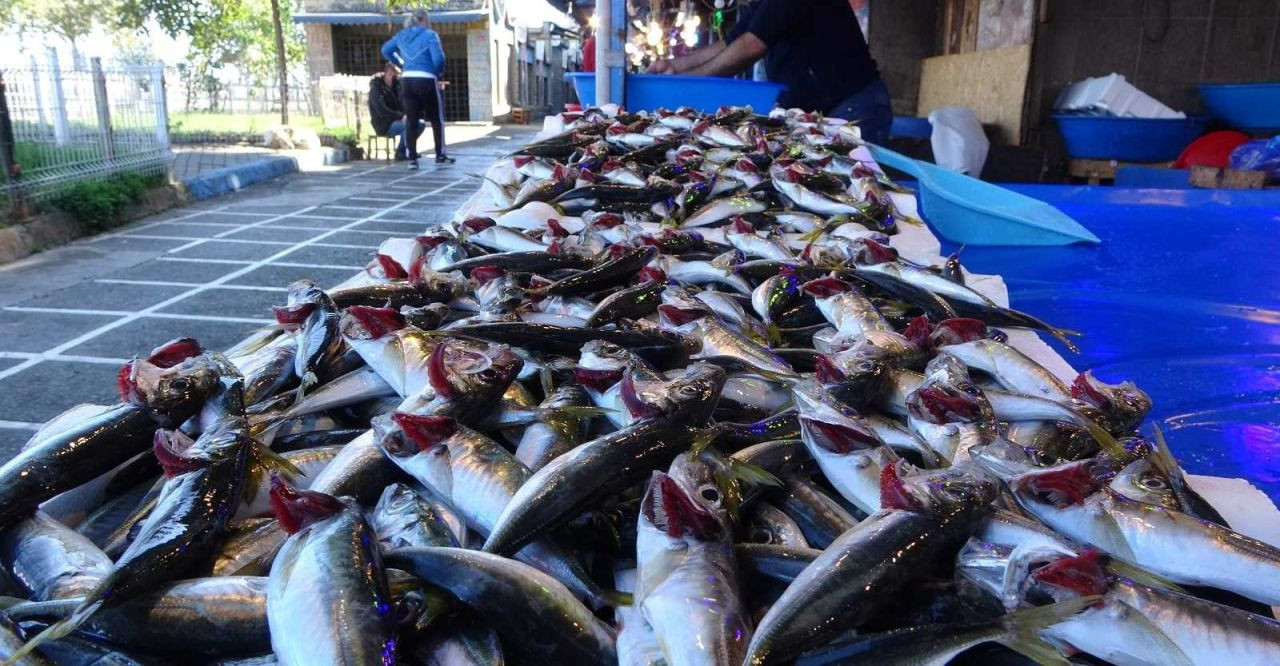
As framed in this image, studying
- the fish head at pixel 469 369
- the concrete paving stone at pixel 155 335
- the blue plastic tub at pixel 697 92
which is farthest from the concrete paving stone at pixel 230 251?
the fish head at pixel 469 369

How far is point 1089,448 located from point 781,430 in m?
0.60

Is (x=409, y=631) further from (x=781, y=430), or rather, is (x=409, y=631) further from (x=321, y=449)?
(x=781, y=430)

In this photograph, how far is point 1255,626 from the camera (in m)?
0.98

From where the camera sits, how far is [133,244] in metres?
6.75

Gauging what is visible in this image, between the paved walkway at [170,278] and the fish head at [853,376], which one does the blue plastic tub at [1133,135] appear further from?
the fish head at [853,376]

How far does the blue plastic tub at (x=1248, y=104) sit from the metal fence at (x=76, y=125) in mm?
10580

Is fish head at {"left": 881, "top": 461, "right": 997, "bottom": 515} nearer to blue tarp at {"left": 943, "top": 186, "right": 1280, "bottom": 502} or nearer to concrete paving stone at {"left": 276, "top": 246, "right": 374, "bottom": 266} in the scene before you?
blue tarp at {"left": 943, "top": 186, "right": 1280, "bottom": 502}

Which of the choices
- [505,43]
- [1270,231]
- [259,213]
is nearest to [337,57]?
[505,43]

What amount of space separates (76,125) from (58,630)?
8.44m

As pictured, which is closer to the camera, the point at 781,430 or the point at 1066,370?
the point at 781,430

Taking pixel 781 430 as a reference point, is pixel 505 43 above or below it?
above

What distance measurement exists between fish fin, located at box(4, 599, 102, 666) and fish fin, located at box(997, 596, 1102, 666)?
114 centimetres

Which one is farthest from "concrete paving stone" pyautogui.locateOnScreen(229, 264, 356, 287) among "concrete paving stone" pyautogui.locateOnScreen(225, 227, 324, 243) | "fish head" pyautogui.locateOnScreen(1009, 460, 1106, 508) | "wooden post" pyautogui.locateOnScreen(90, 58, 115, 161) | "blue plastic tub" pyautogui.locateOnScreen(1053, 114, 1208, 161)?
"blue plastic tub" pyautogui.locateOnScreen(1053, 114, 1208, 161)

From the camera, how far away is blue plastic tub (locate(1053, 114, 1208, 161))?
7586 mm
